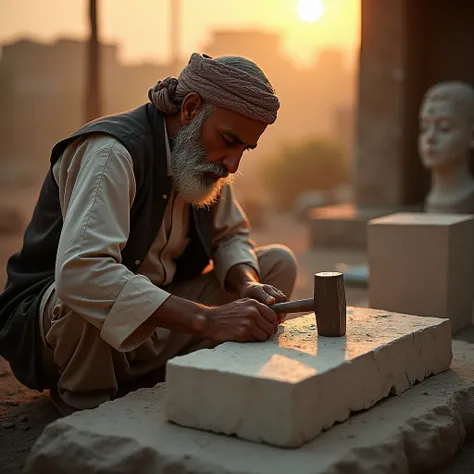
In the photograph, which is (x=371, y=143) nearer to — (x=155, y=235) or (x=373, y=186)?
(x=373, y=186)

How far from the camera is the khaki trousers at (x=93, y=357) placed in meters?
3.21

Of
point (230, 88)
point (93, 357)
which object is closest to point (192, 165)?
point (230, 88)

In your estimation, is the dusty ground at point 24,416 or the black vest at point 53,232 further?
the black vest at point 53,232

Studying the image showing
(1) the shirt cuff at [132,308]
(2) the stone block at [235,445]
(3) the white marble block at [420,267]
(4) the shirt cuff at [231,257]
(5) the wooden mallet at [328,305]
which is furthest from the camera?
(3) the white marble block at [420,267]

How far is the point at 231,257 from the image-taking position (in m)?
3.87

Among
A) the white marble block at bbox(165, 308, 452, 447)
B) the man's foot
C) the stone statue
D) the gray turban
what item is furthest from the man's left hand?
the stone statue

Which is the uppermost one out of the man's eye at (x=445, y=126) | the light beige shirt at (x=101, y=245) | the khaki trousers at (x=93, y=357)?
the man's eye at (x=445, y=126)

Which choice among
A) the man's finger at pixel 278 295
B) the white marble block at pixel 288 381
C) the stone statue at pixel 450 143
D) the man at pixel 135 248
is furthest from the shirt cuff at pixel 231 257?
the stone statue at pixel 450 143

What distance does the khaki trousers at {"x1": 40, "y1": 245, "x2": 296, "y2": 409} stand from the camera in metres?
3.21

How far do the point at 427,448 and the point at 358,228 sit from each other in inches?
240

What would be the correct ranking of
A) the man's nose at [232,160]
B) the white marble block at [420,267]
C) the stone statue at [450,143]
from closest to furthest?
the man's nose at [232,160]
the white marble block at [420,267]
the stone statue at [450,143]

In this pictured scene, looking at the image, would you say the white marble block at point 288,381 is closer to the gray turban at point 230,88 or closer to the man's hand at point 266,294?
the man's hand at point 266,294

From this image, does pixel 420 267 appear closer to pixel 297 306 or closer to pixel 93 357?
pixel 297 306

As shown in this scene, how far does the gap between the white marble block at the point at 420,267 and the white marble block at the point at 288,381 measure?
1352mm
